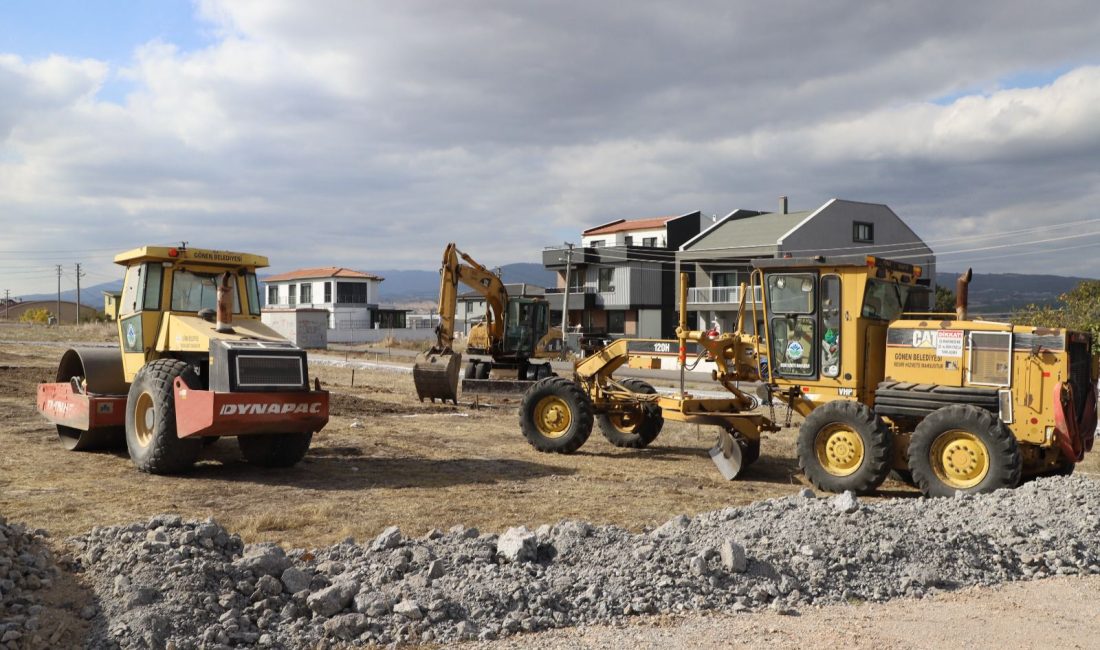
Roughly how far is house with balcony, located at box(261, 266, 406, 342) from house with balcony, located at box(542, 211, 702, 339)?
83.2 feet

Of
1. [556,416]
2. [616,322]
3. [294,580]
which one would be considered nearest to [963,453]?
[556,416]

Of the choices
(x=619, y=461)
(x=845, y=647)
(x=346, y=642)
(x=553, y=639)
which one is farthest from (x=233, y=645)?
(x=619, y=461)

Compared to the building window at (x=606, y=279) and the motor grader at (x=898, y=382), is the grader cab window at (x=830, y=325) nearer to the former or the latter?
the motor grader at (x=898, y=382)

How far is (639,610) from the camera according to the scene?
238 inches

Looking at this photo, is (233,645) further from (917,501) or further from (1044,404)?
(1044,404)

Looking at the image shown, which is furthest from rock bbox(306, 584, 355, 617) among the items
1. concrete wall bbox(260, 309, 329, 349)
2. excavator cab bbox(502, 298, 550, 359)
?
concrete wall bbox(260, 309, 329, 349)

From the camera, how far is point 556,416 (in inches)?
544

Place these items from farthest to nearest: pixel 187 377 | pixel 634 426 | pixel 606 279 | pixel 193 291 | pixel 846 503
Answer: pixel 606 279 < pixel 634 426 < pixel 193 291 < pixel 187 377 < pixel 846 503

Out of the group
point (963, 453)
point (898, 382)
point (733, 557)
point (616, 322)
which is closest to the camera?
point (733, 557)

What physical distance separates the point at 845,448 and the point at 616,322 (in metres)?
42.4

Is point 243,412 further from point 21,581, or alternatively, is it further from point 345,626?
point 345,626

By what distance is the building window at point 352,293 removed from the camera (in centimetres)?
7700

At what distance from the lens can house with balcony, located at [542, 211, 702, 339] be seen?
2000 inches

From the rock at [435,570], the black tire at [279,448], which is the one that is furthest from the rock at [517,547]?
the black tire at [279,448]
